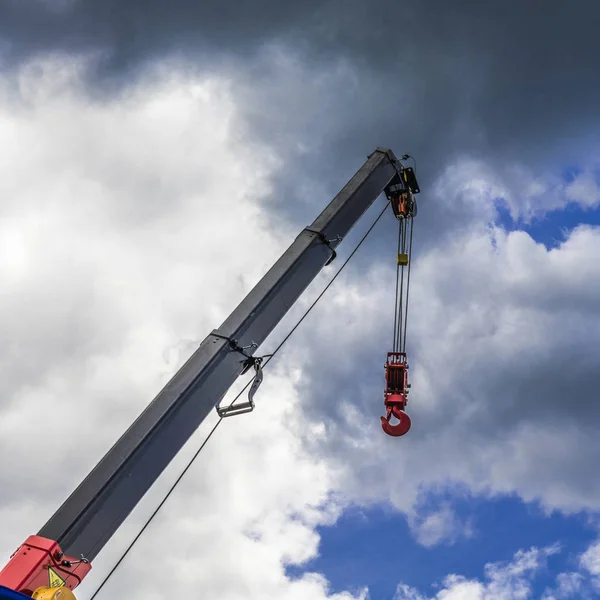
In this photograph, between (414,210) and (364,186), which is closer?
(364,186)

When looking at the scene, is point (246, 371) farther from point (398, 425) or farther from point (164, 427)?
point (398, 425)

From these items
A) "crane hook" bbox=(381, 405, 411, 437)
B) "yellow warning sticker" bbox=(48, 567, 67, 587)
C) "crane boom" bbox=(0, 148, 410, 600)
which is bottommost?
"yellow warning sticker" bbox=(48, 567, 67, 587)

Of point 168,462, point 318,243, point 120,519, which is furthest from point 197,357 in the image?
point 318,243

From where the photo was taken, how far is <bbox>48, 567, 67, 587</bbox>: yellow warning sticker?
8195 mm

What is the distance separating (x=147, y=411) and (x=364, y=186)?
23.5 feet

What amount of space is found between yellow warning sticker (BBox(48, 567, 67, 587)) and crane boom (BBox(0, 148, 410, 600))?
0.07ft

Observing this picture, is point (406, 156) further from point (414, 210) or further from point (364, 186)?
point (364, 186)

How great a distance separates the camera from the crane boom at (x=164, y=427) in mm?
8484

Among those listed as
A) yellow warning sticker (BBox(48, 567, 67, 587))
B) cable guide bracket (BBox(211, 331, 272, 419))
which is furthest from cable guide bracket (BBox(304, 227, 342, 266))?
yellow warning sticker (BBox(48, 567, 67, 587))

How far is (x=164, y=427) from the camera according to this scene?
9961 mm

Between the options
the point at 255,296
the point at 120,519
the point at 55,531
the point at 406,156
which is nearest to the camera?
the point at 55,531

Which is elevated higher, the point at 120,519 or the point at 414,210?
the point at 414,210

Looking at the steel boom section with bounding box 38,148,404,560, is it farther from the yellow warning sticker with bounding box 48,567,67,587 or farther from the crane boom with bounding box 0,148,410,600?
the yellow warning sticker with bounding box 48,567,67,587

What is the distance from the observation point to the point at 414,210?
16.9 meters
